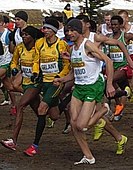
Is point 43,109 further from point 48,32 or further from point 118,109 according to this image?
point 118,109

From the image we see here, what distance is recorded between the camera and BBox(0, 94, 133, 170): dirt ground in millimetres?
9375

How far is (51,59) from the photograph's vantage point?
10258mm

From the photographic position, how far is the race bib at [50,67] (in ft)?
33.7

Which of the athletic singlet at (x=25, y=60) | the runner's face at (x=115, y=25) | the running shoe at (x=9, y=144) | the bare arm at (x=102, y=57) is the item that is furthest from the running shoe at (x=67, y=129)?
the bare arm at (x=102, y=57)

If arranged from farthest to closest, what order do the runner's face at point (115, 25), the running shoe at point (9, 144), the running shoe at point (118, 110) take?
1. the running shoe at point (118, 110)
2. the runner's face at point (115, 25)
3. the running shoe at point (9, 144)

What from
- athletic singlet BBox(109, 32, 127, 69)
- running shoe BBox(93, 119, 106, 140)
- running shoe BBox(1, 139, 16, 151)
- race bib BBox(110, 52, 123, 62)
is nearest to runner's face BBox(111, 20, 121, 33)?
athletic singlet BBox(109, 32, 127, 69)

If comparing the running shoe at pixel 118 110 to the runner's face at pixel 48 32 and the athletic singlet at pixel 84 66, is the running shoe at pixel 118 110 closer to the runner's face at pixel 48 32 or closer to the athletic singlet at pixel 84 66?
the runner's face at pixel 48 32

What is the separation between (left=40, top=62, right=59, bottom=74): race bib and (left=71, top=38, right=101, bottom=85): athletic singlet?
711 millimetres

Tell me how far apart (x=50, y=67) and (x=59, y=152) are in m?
1.28

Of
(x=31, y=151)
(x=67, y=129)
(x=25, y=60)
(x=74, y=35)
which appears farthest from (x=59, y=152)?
(x=74, y=35)

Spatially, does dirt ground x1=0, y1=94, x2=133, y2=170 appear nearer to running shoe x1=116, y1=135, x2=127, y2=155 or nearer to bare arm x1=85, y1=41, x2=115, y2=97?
running shoe x1=116, y1=135, x2=127, y2=155

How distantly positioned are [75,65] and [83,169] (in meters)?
1.45

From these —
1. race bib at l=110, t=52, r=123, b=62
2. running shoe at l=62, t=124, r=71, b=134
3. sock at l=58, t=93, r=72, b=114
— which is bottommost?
running shoe at l=62, t=124, r=71, b=134

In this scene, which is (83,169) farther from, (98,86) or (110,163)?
(98,86)
